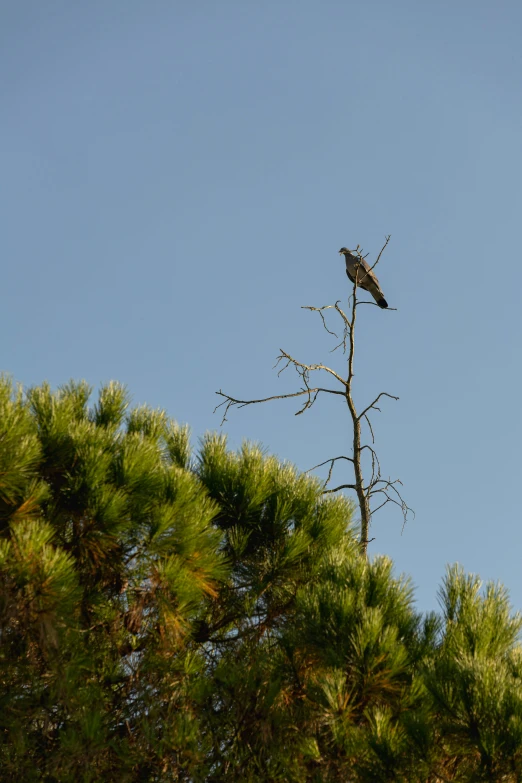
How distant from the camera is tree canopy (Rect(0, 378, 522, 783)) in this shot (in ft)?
10.7

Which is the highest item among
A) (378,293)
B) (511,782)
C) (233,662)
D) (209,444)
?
(378,293)

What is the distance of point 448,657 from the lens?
136 inches

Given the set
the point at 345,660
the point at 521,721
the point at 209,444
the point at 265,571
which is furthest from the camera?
the point at 209,444

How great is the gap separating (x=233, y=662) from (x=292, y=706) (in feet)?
1.18

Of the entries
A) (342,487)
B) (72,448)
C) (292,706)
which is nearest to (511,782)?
(292,706)

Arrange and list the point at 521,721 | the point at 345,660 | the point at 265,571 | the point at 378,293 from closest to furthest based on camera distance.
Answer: the point at 521,721 < the point at 345,660 < the point at 265,571 < the point at 378,293

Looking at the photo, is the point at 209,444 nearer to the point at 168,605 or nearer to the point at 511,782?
the point at 168,605

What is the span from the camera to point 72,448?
3.93 m

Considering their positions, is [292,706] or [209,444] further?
[209,444]

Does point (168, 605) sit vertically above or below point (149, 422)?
below

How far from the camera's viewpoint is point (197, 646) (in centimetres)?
406

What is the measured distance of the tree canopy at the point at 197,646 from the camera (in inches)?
128

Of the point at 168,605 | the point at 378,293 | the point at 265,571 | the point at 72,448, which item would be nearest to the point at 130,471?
the point at 72,448

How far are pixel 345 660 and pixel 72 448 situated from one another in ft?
4.84
